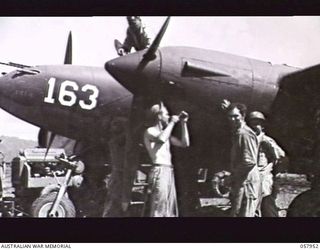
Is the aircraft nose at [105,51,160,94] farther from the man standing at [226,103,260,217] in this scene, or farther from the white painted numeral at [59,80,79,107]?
the man standing at [226,103,260,217]

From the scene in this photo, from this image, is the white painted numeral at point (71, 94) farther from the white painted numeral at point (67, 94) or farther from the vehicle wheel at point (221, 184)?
the vehicle wheel at point (221, 184)

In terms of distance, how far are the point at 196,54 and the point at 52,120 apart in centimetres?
118

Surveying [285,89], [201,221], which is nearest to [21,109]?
[201,221]

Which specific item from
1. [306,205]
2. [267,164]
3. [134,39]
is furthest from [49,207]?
[306,205]

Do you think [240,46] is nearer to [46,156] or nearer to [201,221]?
[201,221]

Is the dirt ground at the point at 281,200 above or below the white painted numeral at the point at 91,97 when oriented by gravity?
below

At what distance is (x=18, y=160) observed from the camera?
301 cm

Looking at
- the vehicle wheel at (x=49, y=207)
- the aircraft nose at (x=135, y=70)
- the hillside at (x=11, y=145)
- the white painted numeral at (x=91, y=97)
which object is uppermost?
the aircraft nose at (x=135, y=70)

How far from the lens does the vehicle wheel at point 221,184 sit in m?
3.01

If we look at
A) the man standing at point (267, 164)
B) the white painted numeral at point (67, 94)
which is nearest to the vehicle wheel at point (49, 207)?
the white painted numeral at point (67, 94)

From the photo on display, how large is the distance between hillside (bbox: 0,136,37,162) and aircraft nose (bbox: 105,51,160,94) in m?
0.82

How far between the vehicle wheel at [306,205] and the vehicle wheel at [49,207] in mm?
1605

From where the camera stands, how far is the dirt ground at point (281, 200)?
2988 mm

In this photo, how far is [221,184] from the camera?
3025 millimetres
